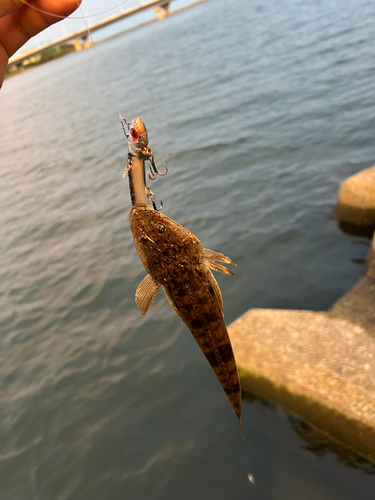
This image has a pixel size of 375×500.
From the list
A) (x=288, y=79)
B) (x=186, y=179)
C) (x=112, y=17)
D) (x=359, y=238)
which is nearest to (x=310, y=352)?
(x=359, y=238)

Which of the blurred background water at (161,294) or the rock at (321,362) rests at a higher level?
the rock at (321,362)

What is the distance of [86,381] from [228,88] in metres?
16.8

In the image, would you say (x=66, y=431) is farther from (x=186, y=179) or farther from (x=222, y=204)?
(x=186, y=179)

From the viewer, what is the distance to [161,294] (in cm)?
855

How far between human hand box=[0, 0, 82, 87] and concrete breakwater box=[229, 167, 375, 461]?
4078 mm

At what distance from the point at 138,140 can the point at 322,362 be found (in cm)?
365

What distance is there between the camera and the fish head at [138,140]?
2.27m

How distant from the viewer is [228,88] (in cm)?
2061

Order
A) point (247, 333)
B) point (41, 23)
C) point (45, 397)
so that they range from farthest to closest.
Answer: point (45, 397), point (247, 333), point (41, 23)

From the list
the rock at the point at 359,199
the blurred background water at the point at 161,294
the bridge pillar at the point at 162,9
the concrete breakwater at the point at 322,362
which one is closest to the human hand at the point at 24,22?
the concrete breakwater at the point at 322,362

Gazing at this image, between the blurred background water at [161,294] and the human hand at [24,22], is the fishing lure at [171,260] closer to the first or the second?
the human hand at [24,22]

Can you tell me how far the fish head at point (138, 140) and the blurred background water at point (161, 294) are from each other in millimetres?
4164

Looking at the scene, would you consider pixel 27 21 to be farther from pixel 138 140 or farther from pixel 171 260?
pixel 171 260

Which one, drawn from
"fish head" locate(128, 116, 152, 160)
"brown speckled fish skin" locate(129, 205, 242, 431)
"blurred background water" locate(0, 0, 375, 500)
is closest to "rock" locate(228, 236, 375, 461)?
"blurred background water" locate(0, 0, 375, 500)
